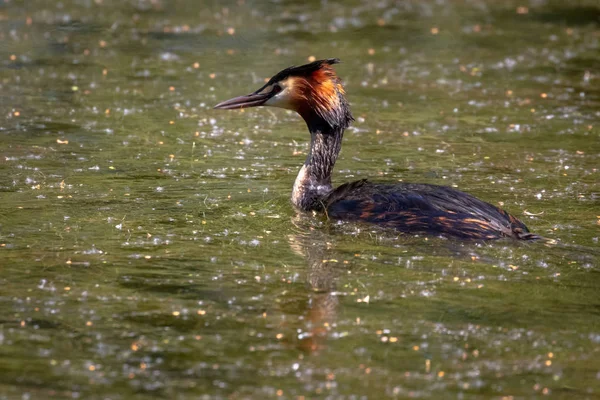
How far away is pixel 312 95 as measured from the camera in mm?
8859

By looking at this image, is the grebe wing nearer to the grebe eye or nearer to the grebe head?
the grebe head

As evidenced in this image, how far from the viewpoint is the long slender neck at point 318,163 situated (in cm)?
878

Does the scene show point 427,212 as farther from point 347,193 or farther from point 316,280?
point 316,280

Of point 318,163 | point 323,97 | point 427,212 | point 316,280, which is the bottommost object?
point 316,280

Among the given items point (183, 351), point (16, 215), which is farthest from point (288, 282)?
point (16, 215)

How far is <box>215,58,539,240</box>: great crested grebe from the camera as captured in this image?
770cm

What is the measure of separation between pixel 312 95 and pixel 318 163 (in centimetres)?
55

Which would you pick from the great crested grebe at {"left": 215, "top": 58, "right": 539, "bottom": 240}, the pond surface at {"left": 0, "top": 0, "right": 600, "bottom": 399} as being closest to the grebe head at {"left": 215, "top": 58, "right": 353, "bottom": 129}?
the great crested grebe at {"left": 215, "top": 58, "right": 539, "bottom": 240}

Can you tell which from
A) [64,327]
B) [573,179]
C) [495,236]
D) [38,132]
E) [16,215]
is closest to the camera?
[64,327]

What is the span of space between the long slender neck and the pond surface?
10.0 inches

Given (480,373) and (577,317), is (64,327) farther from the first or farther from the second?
(577,317)

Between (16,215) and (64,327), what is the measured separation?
2538 millimetres

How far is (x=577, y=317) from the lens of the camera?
623 cm

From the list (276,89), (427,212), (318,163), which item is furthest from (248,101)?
(427,212)
